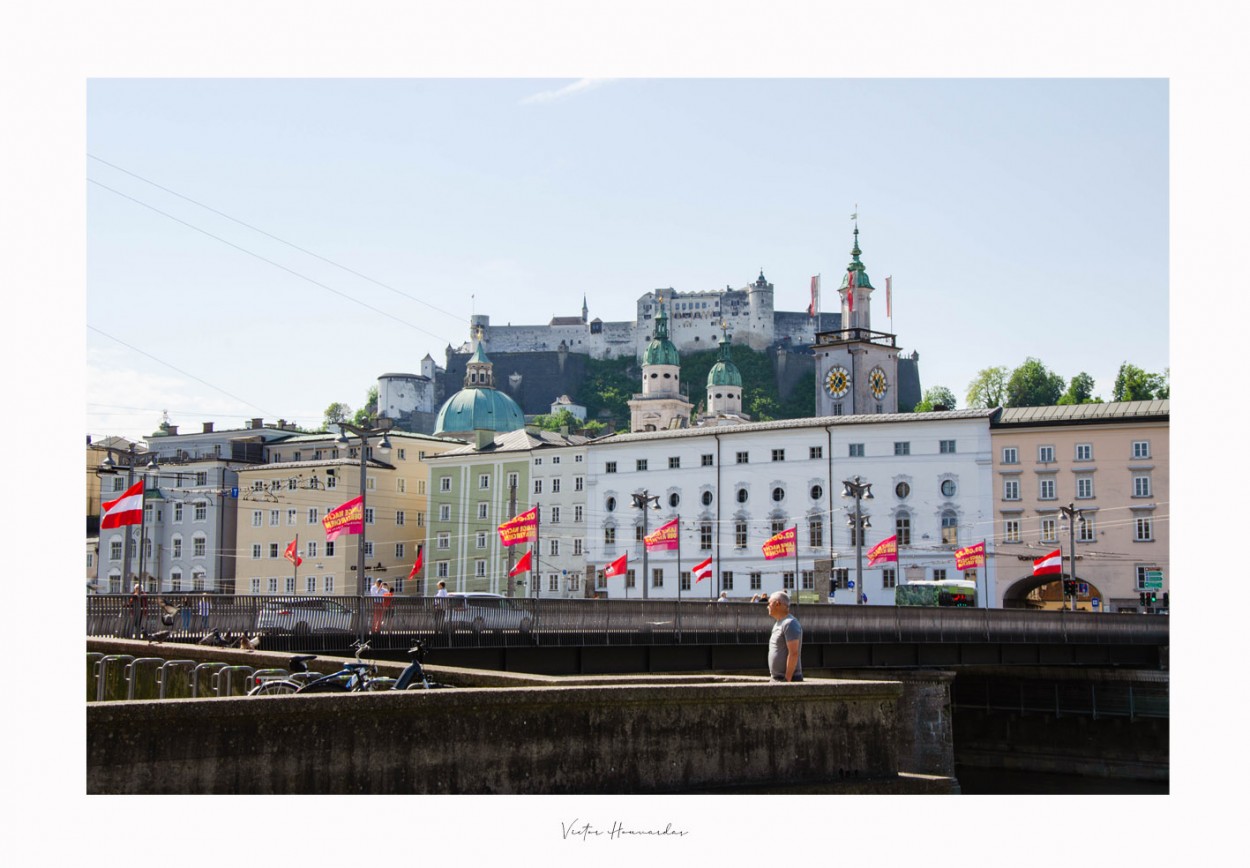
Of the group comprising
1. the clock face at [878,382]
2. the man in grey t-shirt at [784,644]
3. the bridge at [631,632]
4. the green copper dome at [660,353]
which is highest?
the green copper dome at [660,353]

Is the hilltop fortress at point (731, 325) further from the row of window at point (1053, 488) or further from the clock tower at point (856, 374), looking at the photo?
the row of window at point (1053, 488)

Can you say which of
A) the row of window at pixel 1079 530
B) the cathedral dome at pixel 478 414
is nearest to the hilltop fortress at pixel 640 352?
the cathedral dome at pixel 478 414

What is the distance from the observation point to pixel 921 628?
135 feet

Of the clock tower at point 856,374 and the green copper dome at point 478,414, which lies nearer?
the clock tower at point 856,374

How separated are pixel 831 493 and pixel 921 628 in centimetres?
3521

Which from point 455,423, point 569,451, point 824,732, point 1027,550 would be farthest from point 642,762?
point 455,423

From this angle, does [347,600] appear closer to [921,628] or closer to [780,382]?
[921,628]

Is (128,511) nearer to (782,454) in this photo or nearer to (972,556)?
(972,556)

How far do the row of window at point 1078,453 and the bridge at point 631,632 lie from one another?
25361 mm

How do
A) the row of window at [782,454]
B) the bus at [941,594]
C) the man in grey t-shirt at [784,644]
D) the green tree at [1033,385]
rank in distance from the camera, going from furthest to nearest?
the green tree at [1033,385], the row of window at [782,454], the bus at [941,594], the man in grey t-shirt at [784,644]

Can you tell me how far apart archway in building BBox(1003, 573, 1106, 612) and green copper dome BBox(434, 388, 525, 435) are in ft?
156

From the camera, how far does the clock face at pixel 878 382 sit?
10075 cm

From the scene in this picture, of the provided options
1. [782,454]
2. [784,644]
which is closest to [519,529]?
[784,644]

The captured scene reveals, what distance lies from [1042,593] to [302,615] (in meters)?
53.0
